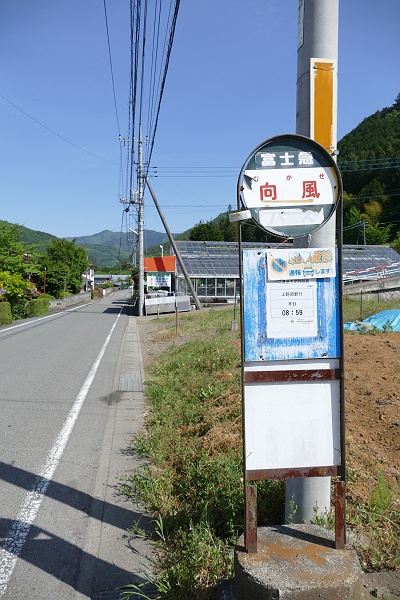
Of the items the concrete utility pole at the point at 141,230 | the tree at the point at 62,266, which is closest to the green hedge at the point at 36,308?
the concrete utility pole at the point at 141,230

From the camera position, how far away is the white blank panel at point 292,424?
8.47 ft

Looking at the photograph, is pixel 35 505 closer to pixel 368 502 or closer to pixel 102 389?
pixel 368 502

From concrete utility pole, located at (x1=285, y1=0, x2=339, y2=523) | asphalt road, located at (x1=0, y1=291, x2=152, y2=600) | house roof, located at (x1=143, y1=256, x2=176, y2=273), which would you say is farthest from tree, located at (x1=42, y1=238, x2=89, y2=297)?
concrete utility pole, located at (x1=285, y1=0, x2=339, y2=523)

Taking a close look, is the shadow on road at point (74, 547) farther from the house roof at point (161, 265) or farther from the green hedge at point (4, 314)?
the house roof at point (161, 265)

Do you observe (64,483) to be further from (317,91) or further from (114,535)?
(317,91)

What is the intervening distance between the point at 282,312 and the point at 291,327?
0.10 meters

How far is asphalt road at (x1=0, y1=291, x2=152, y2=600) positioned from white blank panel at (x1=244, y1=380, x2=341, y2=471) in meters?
1.32

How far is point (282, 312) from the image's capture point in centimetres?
256

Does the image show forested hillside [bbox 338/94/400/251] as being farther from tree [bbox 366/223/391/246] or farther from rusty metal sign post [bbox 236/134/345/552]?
rusty metal sign post [bbox 236/134/345/552]

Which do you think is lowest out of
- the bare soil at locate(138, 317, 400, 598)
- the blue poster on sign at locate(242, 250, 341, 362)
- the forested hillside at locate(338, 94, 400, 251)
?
the bare soil at locate(138, 317, 400, 598)

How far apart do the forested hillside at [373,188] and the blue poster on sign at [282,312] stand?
6711 cm

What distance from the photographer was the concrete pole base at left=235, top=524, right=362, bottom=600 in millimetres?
2246

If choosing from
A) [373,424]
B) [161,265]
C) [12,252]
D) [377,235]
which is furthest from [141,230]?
[377,235]

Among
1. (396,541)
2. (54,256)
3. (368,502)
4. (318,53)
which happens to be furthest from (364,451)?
(54,256)
